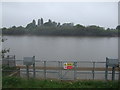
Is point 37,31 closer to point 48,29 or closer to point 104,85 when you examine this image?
point 48,29

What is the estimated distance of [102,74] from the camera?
387 inches

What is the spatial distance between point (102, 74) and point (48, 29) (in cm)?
705

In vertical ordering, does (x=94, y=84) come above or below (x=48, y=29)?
below

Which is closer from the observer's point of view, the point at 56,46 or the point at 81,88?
the point at 81,88

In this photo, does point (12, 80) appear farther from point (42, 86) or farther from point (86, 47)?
point (86, 47)

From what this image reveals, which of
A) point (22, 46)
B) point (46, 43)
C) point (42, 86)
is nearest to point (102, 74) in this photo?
point (42, 86)

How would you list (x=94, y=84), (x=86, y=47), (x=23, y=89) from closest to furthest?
1. (x=23, y=89)
2. (x=94, y=84)
3. (x=86, y=47)

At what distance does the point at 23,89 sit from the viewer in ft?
17.6

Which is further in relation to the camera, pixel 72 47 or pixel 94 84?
pixel 72 47

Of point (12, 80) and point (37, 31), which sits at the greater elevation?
point (37, 31)

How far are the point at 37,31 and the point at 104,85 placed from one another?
1066cm

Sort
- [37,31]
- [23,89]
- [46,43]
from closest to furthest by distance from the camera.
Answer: [23,89], [37,31], [46,43]

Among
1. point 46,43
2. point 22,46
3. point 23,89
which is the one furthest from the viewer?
point 46,43

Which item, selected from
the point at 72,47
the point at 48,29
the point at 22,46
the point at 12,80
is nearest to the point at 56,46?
the point at 72,47
